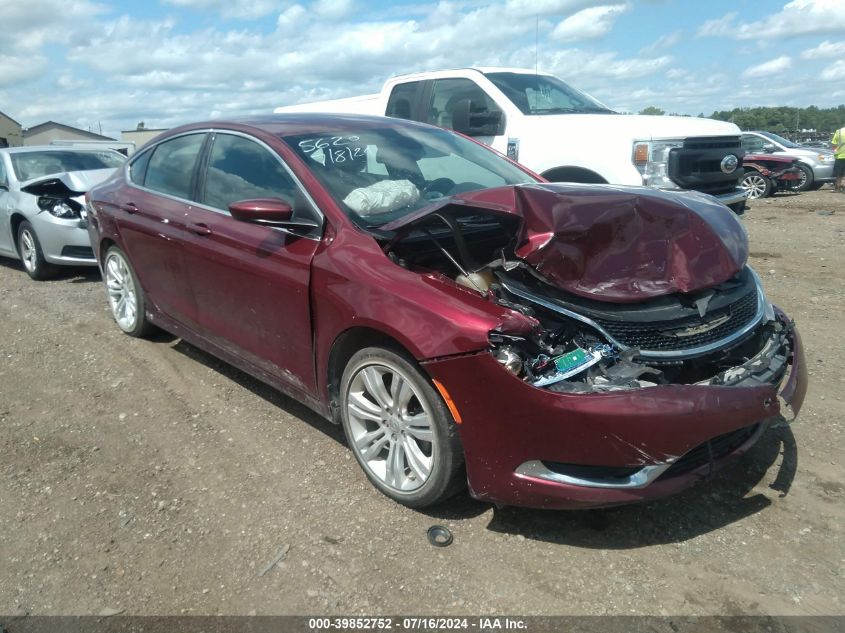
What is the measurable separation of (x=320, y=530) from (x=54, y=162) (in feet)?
25.1

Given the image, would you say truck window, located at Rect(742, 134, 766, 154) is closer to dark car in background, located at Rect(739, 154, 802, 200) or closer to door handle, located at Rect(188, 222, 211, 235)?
dark car in background, located at Rect(739, 154, 802, 200)

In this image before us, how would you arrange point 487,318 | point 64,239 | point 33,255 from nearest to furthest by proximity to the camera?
point 487,318 → point 64,239 → point 33,255

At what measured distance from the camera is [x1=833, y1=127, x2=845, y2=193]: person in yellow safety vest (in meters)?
16.6

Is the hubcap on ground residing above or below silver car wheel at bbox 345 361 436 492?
below

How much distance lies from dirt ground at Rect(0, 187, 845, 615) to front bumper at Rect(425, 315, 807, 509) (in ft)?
1.09

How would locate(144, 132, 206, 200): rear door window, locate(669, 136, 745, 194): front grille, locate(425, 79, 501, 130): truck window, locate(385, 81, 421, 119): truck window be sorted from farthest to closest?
locate(385, 81, 421, 119): truck window, locate(425, 79, 501, 130): truck window, locate(669, 136, 745, 194): front grille, locate(144, 132, 206, 200): rear door window

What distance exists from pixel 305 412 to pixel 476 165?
73.1 inches

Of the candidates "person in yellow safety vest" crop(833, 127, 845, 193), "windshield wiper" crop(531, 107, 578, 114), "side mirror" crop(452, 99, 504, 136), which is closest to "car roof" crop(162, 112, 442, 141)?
"side mirror" crop(452, 99, 504, 136)

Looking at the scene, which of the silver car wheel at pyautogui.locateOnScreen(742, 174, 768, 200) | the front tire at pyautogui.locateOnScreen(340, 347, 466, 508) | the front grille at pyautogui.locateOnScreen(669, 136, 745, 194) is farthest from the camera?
the silver car wheel at pyautogui.locateOnScreen(742, 174, 768, 200)

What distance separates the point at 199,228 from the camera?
4070mm

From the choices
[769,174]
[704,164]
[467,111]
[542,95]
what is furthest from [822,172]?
[467,111]

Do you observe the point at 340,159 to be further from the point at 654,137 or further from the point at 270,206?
the point at 654,137

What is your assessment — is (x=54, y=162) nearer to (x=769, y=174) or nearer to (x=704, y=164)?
(x=704, y=164)

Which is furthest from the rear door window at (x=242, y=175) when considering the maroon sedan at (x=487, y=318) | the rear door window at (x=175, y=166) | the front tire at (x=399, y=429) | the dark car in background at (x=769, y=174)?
the dark car in background at (x=769, y=174)
